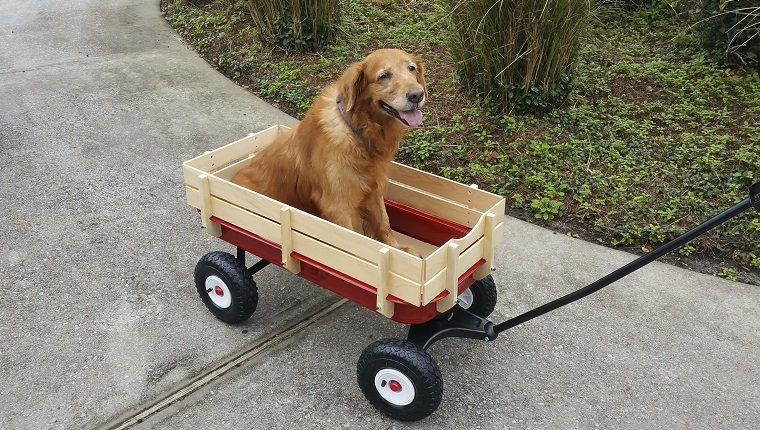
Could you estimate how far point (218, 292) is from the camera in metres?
3.28

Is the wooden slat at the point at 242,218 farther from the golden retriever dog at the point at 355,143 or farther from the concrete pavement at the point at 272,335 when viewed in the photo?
the concrete pavement at the point at 272,335

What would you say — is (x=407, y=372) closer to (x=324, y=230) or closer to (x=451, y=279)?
(x=451, y=279)

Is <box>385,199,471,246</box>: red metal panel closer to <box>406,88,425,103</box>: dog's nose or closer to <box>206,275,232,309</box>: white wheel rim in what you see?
<box>406,88,425,103</box>: dog's nose

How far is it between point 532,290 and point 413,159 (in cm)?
160

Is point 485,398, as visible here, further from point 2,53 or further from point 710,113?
point 2,53

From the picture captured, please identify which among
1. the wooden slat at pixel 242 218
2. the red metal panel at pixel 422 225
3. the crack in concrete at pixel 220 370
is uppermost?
the wooden slat at pixel 242 218

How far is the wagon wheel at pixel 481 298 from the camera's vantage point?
3.17 metres

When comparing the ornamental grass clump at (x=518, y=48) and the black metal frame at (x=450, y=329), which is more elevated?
the ornamental grass clump at (x=518, y=48)

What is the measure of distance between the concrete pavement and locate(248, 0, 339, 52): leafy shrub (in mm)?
2011

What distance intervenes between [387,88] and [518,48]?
239cm

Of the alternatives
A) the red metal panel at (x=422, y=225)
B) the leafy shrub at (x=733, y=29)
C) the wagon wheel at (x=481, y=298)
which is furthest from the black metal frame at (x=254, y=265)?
the leafy shrub at (x=733, y=29)

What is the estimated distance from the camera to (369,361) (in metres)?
2.69

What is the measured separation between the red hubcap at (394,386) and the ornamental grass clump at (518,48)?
2.88m

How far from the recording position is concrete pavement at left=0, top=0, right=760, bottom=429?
2.85 metres
